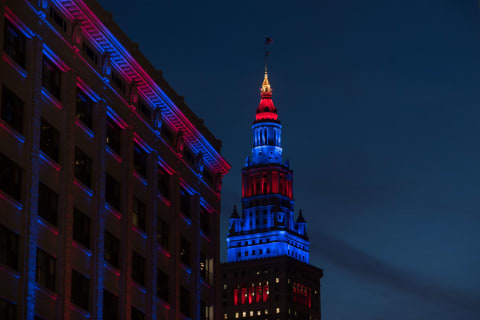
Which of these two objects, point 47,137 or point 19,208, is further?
point 47,137

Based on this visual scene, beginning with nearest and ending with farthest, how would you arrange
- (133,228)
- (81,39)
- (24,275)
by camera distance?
(24,275), (81,39), (133,228)

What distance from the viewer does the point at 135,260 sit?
77.9 meters

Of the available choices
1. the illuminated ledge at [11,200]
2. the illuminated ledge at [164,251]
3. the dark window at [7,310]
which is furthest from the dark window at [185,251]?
the dark window at [7,310]

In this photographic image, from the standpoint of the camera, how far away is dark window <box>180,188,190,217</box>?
90.8 metres

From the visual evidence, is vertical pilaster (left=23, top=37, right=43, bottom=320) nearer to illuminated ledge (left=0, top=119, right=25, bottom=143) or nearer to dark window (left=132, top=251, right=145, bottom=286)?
illuminated ledge (left=0, top=119, right=25, bottom=143)

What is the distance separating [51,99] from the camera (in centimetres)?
6556

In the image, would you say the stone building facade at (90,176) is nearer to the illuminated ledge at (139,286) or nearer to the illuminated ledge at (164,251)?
the illuminated ledge at (164,251)

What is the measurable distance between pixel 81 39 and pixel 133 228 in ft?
48.1

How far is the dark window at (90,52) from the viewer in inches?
2805

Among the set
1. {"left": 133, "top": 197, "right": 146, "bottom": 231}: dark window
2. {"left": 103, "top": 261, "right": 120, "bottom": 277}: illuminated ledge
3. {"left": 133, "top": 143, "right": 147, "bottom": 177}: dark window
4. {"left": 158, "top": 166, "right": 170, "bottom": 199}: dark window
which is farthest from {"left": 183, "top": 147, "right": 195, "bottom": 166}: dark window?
{"left": 103, "top": 261, "right": 120, "bottom": 277}: illuminated ledge

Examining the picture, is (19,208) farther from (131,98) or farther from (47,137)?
(131,98)

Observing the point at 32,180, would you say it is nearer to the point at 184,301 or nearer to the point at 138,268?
the point at 138,268

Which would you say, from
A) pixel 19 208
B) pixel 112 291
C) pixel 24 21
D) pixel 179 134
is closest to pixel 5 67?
pixel 24 21

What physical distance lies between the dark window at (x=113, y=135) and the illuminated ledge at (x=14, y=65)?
13.2m
